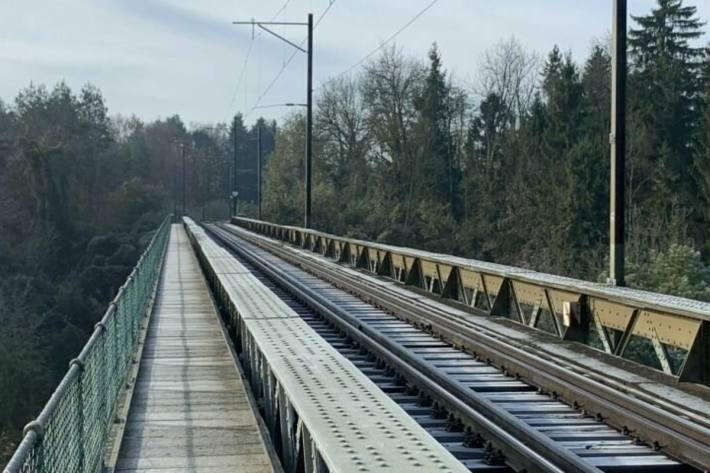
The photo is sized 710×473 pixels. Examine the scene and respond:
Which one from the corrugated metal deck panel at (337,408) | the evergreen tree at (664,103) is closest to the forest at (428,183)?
the evergreen tree at (664,103)

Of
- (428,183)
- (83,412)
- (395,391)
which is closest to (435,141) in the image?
(428,183)

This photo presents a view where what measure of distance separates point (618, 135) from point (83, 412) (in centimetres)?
1001

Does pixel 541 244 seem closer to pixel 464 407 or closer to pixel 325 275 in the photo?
pixel 325 275

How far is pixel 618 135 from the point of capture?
1445cm

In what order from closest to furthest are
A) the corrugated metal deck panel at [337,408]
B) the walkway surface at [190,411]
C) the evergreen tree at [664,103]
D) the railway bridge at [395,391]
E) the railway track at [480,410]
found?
the corrugated metal deck panel at [337,408]
the railway bridge at [395,391]
the railway track at [480,410]
the walkway surface at [190,411]
the evergreen tree at [664,103]

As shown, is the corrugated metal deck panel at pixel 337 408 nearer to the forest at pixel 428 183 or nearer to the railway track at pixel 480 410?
the railway track at pixel 480 410

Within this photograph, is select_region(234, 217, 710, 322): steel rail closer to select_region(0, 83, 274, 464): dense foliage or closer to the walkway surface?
the walkway surface

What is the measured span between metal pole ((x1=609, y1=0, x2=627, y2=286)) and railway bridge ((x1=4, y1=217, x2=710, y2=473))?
45.4 inches

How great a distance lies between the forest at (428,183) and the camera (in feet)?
164

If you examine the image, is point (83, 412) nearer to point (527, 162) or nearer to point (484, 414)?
point (484, 414)

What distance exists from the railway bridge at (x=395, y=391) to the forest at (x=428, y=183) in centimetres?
1719

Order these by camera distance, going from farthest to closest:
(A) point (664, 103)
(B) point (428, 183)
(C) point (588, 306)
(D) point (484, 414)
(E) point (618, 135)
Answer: (B) point (428, 183)
(A) point (664, 103)
(E) point (618, 135)
(C) point (588, 306)
(D) point (484, 414)

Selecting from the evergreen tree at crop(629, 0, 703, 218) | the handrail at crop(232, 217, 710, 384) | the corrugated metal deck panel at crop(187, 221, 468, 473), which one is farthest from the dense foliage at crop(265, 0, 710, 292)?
the corrugated metal deck panel at crop(187, 221, 468, 473)

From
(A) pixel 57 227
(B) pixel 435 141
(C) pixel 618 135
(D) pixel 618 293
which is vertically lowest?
(A) pixel 57 227
